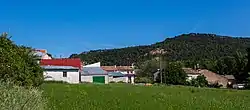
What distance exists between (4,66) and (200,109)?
10233 mm

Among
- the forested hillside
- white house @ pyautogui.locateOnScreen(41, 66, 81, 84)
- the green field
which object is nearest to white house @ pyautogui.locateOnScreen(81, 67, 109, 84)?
white house @ pyautogui.locateOnScreen(41, 66, 81, 84)

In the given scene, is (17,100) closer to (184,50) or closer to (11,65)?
(11,65)

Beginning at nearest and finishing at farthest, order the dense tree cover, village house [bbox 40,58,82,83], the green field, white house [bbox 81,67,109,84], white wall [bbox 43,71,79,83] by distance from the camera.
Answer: the dense tree cover < the green field < village house [bbox 40,58,82,83] < white wall [bbox 43,71,79,83] < white house [bbox 81,67,109,84]

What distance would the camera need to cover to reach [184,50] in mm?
163250

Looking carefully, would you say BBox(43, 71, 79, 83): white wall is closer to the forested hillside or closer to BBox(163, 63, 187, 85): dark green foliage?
BBox(163, 63, 187, 85): dark green foliage

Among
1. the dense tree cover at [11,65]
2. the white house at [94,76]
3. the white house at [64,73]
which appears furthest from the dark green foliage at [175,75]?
the dense tree cover at [11,65]

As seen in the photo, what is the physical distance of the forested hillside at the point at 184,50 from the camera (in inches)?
5979

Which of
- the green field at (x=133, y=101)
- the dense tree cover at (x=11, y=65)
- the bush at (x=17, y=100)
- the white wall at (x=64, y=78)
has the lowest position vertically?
the green field at (x=133, y=101)

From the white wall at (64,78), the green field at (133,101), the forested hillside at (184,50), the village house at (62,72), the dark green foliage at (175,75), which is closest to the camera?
the green field at (133,101)

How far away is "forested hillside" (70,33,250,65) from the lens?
152m

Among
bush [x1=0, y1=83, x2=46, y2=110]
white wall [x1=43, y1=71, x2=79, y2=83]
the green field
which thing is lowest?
the green field

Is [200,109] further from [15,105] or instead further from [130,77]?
[130,77]

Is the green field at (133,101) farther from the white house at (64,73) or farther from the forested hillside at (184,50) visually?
the forested hillside at (184,50)

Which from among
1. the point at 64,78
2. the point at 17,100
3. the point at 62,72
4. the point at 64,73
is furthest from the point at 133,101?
the point at 64,73
